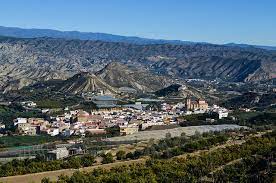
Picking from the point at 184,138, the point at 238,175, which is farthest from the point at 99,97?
the point at 238,175

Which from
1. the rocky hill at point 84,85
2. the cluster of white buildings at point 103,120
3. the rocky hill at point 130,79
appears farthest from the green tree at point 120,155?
the rocky hill at point 130,79

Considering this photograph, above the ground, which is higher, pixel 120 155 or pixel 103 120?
pixel 120 155

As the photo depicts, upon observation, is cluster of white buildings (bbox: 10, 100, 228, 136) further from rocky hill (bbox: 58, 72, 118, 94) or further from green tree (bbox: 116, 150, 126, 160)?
rocky hill (bbox: 58, 72, 118, 94)

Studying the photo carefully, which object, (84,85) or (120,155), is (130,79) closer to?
(84,85)

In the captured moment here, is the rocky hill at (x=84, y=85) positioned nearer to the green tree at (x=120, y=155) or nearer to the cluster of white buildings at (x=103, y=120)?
the cluster of white buildings at (x=103, y=120)

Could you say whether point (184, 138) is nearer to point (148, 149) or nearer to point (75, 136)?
point (148, 149)

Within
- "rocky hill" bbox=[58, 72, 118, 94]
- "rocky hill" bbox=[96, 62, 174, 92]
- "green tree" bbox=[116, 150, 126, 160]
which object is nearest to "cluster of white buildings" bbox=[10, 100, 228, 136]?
"green tree" bbox=[116, 150, 126, 160]

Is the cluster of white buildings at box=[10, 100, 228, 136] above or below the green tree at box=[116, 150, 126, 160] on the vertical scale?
below

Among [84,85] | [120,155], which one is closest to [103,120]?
[120,155]

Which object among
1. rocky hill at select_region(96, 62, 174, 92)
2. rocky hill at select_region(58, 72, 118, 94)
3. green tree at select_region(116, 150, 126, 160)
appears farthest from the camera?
rocky hill at select_region(96, 62, 174, 92)

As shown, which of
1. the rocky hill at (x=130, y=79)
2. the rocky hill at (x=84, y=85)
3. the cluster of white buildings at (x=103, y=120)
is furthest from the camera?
the rocky hill at (x=130, y=79)

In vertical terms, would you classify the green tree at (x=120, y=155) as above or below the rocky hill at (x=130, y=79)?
above

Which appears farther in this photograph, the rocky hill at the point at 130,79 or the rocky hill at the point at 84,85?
the rocky hill at the point at 130,79
